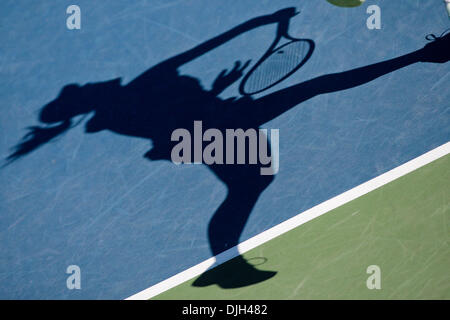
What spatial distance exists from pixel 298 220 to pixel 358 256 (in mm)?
838

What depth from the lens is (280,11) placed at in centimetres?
526

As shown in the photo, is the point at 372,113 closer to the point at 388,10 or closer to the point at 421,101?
the point at 421,101

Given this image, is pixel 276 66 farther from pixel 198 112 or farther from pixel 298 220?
pixel 298 220

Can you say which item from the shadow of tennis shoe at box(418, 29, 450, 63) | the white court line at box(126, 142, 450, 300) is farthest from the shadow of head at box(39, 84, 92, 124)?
the shadow of tennis shoe at box(418, 29, 450, 63)

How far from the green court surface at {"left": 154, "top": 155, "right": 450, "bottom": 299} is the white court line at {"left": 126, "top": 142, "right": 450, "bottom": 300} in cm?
6

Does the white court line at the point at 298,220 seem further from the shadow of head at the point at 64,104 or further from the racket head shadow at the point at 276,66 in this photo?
the shadow of head at the point at 64,104

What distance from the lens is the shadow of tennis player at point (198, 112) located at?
5176 mm

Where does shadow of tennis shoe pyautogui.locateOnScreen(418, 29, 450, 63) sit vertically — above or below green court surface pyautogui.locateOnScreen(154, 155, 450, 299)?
above

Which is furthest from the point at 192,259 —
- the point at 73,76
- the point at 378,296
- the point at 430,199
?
the point at 430,199

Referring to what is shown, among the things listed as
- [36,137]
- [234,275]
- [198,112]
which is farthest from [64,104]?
[234,275]

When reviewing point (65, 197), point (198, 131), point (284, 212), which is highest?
point (198, 131)

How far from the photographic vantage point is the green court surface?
17.1 feet

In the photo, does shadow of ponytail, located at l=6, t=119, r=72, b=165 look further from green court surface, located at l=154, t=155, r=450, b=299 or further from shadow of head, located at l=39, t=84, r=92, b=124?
green court surface, located at l=154, t=155, r=450, b=299

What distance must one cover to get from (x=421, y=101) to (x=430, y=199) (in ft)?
3.94
